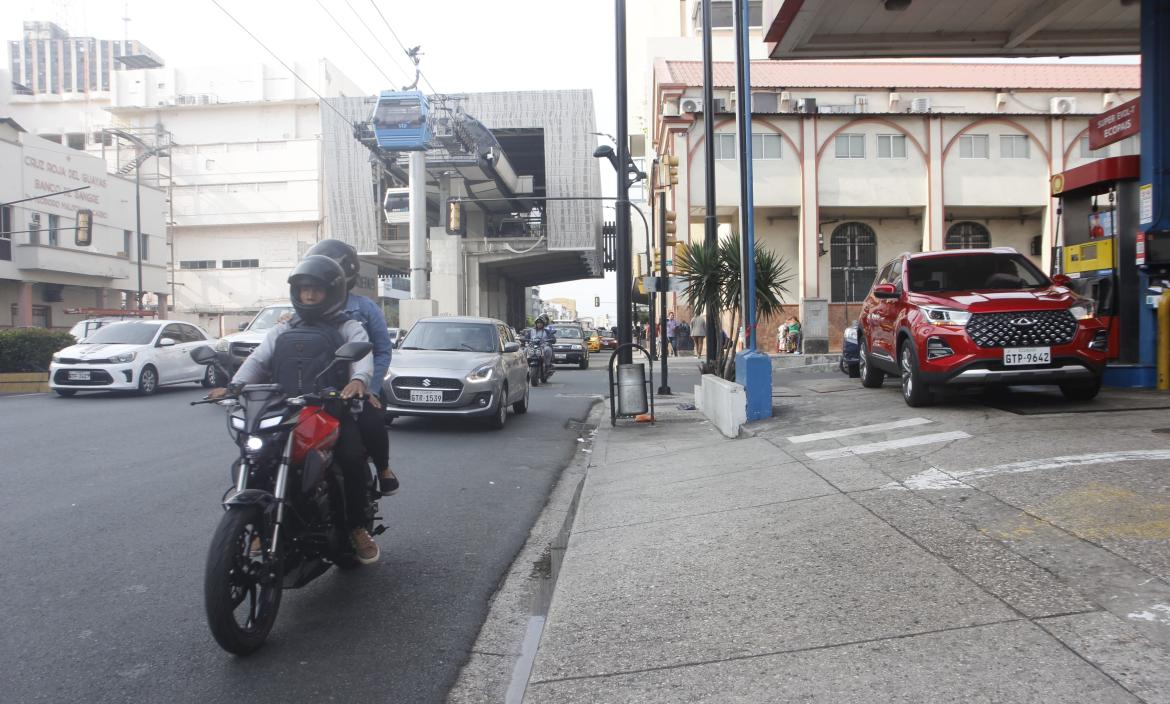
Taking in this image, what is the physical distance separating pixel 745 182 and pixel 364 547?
22.5 feet

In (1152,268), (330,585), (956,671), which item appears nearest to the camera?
(956,671)

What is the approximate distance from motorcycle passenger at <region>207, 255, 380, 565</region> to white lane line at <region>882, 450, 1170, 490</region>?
3.33 metres

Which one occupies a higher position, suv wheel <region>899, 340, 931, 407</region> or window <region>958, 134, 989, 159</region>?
window <region>958, 134, 989, 159</region>

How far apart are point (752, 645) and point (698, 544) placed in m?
1.54

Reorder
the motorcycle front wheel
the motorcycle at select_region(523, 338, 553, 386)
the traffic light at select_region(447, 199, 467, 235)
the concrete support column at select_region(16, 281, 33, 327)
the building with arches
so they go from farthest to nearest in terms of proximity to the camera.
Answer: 1. the concrete support column at select_region(16, 281, 33, 327)
2. the building with arches
3. the traffic light at select_region(447, 199, 467, 235)
4. the motorcycle at select_region(523, 338, 553, 386)
5. the motorcycle front wheel

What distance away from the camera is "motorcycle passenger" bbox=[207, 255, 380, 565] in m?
4.16

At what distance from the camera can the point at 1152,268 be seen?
9688 millimetres

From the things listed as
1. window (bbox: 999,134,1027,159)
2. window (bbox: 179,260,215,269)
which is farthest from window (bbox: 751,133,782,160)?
window (bbox: 179,260,215,269)

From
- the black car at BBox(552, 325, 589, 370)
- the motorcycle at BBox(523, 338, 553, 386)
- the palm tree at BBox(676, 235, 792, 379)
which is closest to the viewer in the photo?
the palm tree at BBox(676, 235, 792, 379)

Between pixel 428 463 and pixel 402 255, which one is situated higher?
pixel 402 255

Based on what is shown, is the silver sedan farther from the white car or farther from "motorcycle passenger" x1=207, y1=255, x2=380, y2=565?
"motorcycle passenger" x1=207, y1=255, x2=380, y2=565

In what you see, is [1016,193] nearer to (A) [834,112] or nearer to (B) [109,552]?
(A) [834,112]

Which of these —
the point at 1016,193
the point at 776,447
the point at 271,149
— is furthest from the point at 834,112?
the point at 271,149

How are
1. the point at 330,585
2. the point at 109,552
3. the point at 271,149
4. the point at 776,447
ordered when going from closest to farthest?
the point at 330,585 < the point at 109,552 < the point at 776,447 < the point at 271,149
